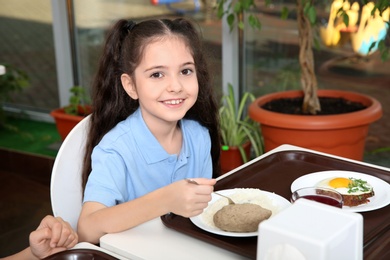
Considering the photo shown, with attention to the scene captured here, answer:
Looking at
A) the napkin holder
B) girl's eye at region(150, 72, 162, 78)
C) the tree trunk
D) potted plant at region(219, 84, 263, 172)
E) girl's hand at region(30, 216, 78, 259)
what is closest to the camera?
the napkin holder

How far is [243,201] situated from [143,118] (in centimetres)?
41

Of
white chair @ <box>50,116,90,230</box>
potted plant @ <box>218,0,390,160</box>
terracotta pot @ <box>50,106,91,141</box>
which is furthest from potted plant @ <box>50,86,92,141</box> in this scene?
white chair @ <box>50,116,90,230</box>

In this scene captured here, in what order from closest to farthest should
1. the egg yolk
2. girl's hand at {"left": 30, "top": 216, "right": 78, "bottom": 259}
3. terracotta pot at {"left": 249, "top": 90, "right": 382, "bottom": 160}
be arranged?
girl's hand at {"left": 30, "top": 216, "right": 78, "bottom": 259} → the egg yolk → terracotta pot at {"left": 249, "top": 90, "right": 382, "bottom": 160}

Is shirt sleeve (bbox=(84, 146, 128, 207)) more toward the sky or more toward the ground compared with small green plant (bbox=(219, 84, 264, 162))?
more toward the sky

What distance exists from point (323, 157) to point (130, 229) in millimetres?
619

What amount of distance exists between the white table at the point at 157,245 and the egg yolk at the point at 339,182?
Result: 37 cm

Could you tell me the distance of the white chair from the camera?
62.9 inches

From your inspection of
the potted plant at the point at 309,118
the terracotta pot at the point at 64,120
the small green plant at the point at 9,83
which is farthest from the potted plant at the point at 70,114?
the potted plant at the point at 309,118

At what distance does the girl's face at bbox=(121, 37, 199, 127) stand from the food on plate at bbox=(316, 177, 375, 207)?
398 mm

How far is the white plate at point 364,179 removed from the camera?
56.5 inches

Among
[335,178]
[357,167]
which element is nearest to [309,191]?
[335,178]

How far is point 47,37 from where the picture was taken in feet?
13.6

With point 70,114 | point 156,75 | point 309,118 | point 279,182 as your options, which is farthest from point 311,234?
point 70,114

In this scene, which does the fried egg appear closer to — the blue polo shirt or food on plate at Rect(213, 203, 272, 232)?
food on plate at Rect(213, 203, 272, 232)
